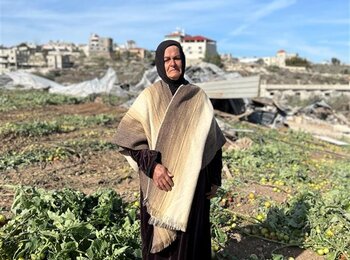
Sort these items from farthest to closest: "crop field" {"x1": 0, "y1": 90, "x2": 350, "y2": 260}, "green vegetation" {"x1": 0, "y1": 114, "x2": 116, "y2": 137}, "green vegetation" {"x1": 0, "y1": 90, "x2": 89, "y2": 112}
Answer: "green vegetation" {"x1": 0, "y1": 90, "x2": 89, "y2": 112} < "green vegetation" {"x1": 0, "y1": 114, "x2": 116, "y2": 137} < "crop field" {"x1": 0, "y1": 90, "x2": 350, "y2": 260}

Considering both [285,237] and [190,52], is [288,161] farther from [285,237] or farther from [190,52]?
[190,52]

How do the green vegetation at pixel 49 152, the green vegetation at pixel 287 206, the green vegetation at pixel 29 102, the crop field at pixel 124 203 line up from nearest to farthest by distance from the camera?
1. the crop field at pixel 124 203
2. the green vegetation at pixel 287 206
3. the green vegetation at pixel 49 152
4. the green vegetation at pixel 29 102

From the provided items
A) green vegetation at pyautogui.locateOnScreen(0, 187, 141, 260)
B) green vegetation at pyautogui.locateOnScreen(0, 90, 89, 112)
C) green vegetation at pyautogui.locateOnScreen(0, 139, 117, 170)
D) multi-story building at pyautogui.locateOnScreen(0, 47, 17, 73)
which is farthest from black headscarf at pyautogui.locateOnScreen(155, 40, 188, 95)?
multi-story building at pyautogui.locateOnScreen(0, 47, 17, 73)

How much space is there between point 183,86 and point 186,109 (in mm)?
142

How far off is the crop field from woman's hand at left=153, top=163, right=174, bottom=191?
0.82 metres

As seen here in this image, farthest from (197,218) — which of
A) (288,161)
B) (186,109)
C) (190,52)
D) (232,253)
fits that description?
(190,52)

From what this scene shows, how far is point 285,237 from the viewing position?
3.86m

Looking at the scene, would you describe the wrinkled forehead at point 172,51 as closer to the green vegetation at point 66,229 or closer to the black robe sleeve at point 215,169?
the black robe sleeve at point 215,169

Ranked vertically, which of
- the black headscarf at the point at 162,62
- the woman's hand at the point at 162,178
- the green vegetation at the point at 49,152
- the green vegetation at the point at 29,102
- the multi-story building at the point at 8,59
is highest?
the multi-story building at the point at 8,59

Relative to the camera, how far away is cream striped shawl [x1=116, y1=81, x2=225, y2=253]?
7.77 ft

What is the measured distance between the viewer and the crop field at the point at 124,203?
3096 millimetres

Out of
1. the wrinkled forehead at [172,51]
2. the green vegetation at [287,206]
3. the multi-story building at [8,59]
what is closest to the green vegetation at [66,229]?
the green vegetation at [287,206]

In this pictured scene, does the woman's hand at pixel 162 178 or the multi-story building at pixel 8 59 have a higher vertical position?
the multi-story building at pixel 8 59

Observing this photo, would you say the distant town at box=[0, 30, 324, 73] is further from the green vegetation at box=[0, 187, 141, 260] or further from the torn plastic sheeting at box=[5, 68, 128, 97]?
the green vegetation at box=[0, 187, 141, 260]
